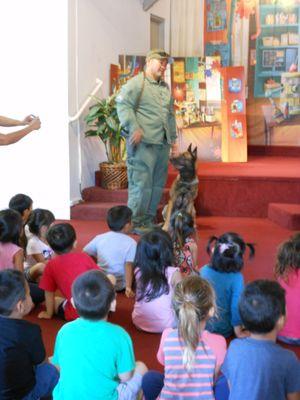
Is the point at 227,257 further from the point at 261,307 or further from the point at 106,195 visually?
the point at 106,195

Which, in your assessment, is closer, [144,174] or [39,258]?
[39,258]

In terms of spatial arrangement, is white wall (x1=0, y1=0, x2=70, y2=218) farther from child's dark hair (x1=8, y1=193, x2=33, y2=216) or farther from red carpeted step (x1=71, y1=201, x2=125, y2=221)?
child's dark hair (x1=8, y1=193, x2=33, y2=216)

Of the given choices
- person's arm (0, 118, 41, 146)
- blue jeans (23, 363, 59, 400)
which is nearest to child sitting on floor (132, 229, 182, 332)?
blue jeans (23, 363, 59, 400)

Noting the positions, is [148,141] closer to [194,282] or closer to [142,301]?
[142,301]

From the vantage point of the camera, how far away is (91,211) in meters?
5.97

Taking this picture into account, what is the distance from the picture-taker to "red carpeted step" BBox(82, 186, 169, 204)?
20.3 feet

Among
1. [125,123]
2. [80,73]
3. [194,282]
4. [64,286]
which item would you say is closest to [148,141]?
[125,123]

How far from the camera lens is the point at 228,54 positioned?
8133mm

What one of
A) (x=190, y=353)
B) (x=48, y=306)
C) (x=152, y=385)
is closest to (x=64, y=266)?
(x=48, y=306)

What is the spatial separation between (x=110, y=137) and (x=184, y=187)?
4.29 feet

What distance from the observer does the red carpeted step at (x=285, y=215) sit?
18.1 ft

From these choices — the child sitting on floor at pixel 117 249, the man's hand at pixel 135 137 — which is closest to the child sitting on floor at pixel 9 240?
the child sitting on floor at pixel 117 249

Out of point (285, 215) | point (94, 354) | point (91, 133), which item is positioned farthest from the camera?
point (91, 133)

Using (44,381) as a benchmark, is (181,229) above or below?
above
